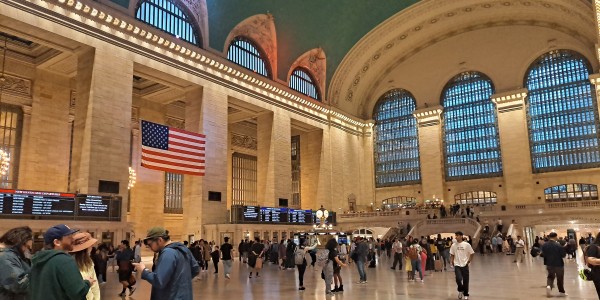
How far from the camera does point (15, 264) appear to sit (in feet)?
10.3

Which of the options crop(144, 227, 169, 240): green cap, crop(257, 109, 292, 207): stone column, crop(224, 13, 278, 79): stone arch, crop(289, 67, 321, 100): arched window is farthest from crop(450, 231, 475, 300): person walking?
crop(289, 67, 321, 100): arched window

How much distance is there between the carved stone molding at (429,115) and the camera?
36.2m

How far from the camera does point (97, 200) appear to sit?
17.1 meters

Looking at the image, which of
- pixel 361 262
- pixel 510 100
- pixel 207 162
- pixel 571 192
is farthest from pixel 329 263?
pixel 510 100

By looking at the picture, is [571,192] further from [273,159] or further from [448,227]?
[273,159]

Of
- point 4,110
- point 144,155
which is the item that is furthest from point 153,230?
point 4,110

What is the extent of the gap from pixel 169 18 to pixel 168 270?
2136 cm

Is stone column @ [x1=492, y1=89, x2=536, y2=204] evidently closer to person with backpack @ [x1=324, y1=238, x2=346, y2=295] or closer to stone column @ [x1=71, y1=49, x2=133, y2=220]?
stone column @ [x1=71, y1=49, x2=133, y2=220]

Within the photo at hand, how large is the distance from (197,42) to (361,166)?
61.8 ft

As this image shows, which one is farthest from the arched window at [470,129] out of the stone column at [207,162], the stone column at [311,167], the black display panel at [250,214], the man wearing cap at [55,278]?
the man wearing cap at [55,278]

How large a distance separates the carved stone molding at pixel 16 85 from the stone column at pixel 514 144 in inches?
1172

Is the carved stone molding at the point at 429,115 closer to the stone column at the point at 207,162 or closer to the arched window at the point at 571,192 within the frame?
the arched window at the point at 571,192

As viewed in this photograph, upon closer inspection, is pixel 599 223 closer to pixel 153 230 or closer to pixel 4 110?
pixel 153 230

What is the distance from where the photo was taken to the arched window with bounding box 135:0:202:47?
21.3 meters
